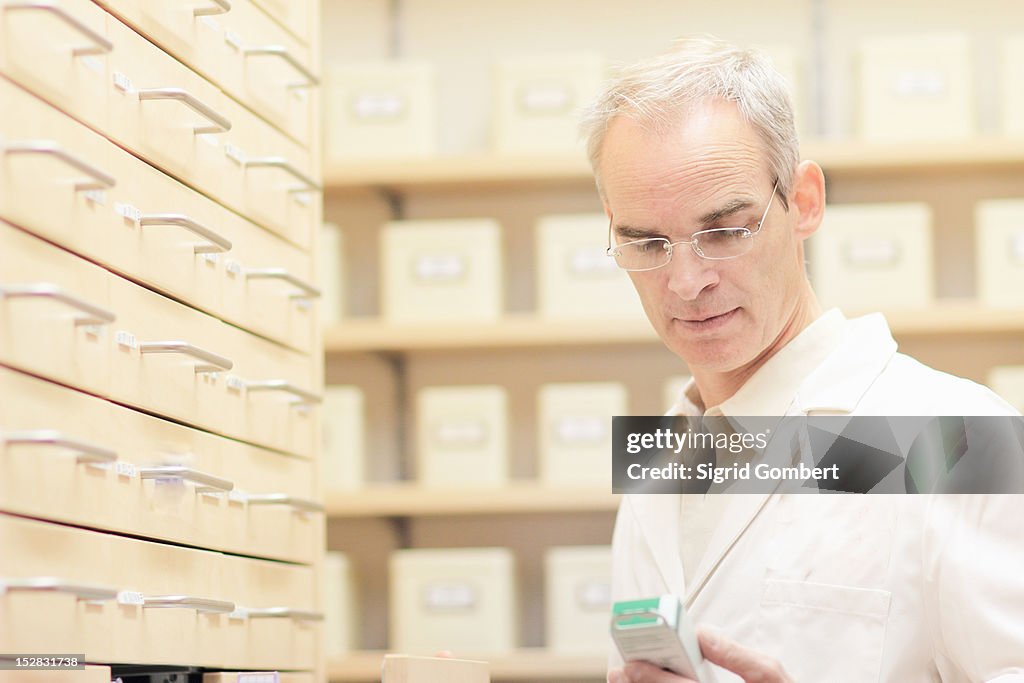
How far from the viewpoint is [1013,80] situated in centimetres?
276

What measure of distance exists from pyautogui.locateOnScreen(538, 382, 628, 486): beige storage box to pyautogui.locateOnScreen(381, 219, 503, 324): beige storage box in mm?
241

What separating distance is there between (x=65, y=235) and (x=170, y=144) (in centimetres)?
24

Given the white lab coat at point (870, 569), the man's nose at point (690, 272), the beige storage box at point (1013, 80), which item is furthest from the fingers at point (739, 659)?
the beige storage box at point (1013, 80)

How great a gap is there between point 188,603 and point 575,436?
162 cm

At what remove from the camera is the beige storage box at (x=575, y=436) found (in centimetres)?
277

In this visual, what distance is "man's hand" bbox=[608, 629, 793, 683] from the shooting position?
3.60 ft

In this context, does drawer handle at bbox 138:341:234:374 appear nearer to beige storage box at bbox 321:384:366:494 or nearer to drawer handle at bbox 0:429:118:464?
drawer handle at bbox 0:429:118:464

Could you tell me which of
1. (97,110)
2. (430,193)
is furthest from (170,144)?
(430,193)

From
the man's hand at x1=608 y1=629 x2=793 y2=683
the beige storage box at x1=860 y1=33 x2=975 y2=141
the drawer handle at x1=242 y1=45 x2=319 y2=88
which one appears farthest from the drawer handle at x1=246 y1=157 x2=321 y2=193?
the beige storage box at x1=860 y1=33 x2=975 y2=141

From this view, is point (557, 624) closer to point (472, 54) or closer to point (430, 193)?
point (430, 193)

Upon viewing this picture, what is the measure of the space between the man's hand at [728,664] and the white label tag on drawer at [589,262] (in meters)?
1.70

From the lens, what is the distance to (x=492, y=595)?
2.74 meters

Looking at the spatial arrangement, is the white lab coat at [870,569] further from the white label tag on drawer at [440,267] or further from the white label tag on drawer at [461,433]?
the white label tag on drawer at [440,267]

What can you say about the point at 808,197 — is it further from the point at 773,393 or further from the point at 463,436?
the point at 463,436
